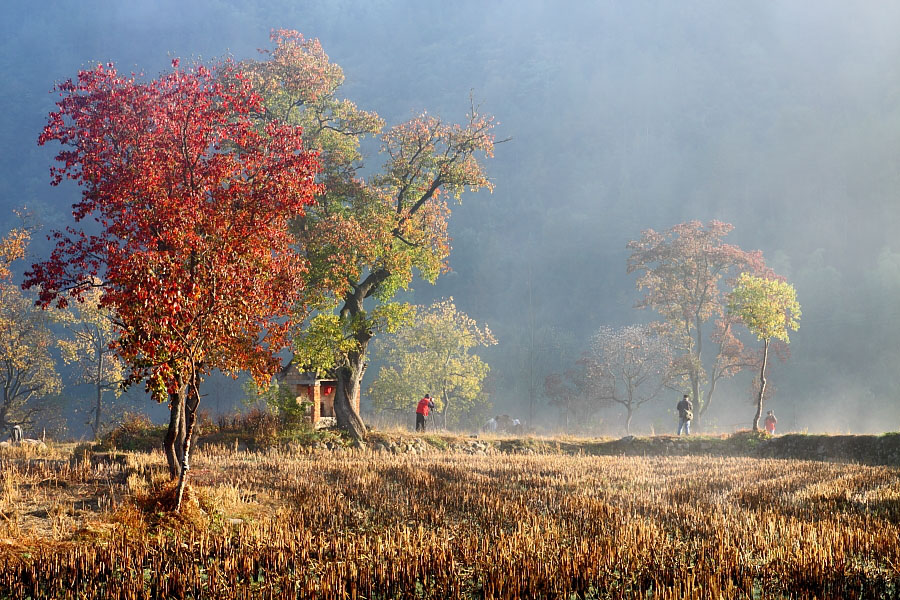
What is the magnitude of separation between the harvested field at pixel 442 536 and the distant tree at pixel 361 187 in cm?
1041

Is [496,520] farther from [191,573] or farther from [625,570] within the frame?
[191,573]

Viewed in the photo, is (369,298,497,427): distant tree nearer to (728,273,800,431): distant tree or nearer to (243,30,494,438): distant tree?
(728,273,800,431): distant tree

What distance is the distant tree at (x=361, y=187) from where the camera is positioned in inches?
893

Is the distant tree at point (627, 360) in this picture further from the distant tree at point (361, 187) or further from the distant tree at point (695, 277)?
the distant tree at point (361, 187)

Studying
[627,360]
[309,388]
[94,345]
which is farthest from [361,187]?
[627,360]

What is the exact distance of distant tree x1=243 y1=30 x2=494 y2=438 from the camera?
22.7 meters

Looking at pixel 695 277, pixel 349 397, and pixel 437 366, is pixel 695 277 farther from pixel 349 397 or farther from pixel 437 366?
pixel 349 397

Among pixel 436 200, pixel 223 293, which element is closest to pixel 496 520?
pixel 223 293

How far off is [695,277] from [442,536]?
40034mm

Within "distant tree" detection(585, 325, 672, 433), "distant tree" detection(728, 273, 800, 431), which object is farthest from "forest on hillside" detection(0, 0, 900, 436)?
"distant tree" detection(728, 273, 800, 431)

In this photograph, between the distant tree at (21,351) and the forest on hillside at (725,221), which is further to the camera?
the forest on hillside at (725,221)

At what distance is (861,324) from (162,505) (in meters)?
116

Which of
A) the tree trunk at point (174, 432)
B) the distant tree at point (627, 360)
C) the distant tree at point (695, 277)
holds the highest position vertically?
the distant tree at point (695, 277)

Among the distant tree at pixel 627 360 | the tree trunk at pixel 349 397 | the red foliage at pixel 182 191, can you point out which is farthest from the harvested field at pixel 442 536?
the distant tree at pixel 627 360
